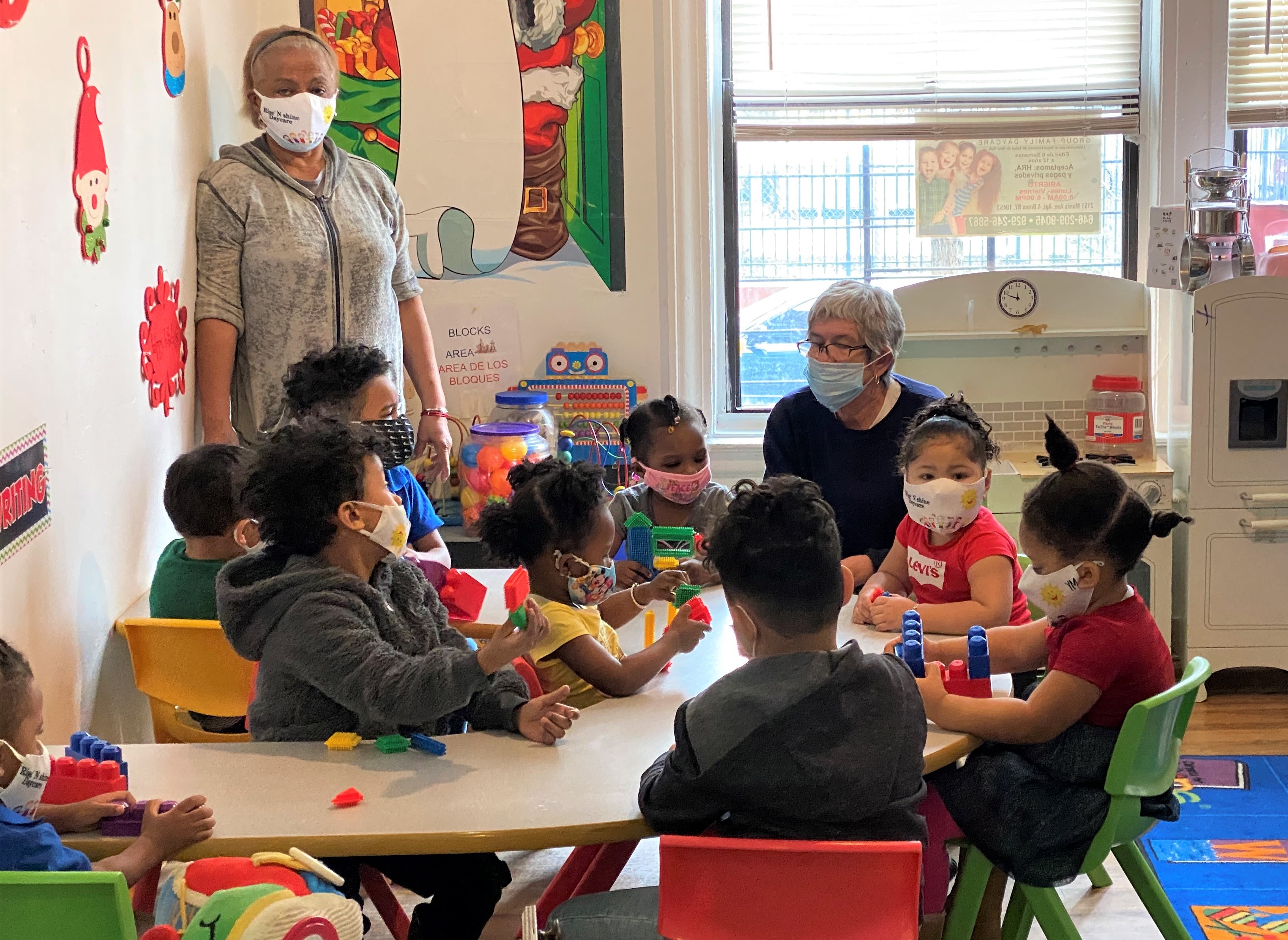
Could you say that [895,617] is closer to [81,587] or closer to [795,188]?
[81,587]

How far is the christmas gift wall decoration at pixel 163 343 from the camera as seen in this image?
2.76 m

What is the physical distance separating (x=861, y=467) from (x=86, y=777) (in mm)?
1661

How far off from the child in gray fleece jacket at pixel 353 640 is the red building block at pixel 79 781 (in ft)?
0.85

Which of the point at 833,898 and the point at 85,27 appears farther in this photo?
the point at 85,27

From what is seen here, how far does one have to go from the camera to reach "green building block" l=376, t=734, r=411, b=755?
1.82 m

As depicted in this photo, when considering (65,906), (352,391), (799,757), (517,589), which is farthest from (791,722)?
(352,391)

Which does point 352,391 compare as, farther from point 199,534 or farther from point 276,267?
point 276,267

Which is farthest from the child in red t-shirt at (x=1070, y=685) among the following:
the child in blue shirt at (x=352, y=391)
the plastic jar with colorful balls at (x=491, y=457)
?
the plastic jar with colorful balls at (x=491, y=457)

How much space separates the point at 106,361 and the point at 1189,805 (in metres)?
2.58

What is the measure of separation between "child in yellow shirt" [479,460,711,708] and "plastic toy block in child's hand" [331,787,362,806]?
420 mm

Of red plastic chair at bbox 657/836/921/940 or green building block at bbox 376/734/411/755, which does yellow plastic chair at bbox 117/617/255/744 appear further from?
red plastic chair at bbox 657/836/921/940

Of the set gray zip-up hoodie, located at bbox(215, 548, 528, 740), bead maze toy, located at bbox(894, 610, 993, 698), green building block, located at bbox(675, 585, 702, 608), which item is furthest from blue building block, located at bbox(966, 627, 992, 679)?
gray zip-up hoodie, located at bbox(215, 548, 528, 740)

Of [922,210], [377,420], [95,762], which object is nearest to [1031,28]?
[922,210]

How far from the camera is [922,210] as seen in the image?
14.1 ft
